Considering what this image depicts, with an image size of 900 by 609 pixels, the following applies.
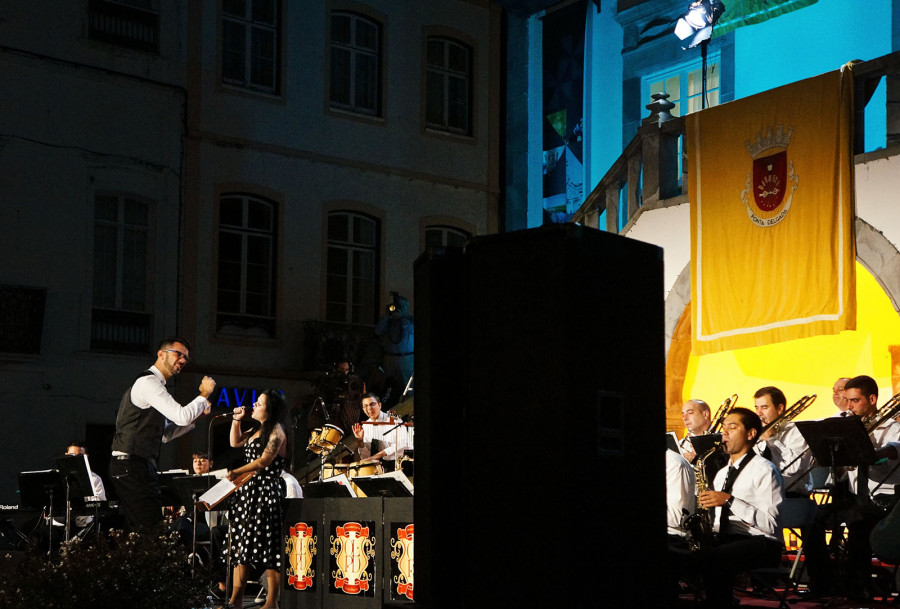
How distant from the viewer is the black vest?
346 inches

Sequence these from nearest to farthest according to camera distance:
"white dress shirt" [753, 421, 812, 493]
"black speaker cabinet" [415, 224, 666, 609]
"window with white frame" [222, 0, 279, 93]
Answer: "black speaker cabinet" [415, 224, 666, 609] < "white dress shirt" [753, 421, 812, 493] < "window with white frame" [222, 0, 279, 93]

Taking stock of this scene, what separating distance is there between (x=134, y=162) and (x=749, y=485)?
13326 mm

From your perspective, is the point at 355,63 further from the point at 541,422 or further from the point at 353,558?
the point at 541,422

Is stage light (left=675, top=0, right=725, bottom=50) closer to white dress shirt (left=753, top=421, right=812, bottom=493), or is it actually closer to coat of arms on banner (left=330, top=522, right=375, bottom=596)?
white dress shirt (left=753, top=421, right=812, bottom=493)

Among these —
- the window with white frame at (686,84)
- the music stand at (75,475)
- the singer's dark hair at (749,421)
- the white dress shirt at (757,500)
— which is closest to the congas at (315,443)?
the music stand at (75,475)

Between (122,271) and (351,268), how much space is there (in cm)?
387

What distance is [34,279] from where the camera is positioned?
17.7m

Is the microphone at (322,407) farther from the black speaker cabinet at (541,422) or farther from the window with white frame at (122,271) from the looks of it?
the black speaker cabinet at (541,422)

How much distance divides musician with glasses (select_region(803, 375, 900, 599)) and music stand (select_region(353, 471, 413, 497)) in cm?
268

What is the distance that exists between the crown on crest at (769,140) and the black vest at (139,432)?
6549 mm

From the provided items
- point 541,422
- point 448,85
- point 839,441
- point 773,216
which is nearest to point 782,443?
point 839,441

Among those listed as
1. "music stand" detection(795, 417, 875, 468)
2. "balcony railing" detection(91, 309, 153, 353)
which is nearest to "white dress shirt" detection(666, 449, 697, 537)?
"music stand" detection(795, 417, 875, 468)

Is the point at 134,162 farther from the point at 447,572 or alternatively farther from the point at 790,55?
the point at 447,572

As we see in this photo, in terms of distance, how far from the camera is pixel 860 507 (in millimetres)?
9062
